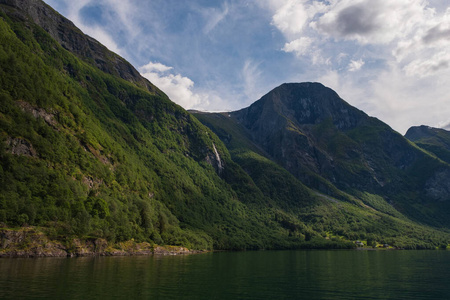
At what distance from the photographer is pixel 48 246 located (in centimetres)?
9144

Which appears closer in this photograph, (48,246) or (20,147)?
(48,246)

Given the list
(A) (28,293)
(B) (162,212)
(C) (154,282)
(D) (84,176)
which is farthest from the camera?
(B) (162,212)

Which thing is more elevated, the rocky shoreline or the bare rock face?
the bare rock face

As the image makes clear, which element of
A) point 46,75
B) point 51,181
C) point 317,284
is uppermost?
point 46,75

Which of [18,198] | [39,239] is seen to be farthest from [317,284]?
[18,198]

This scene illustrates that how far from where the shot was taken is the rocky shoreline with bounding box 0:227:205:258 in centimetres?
8256

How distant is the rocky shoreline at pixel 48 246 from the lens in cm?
8256

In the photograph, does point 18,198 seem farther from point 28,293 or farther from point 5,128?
point 28,293

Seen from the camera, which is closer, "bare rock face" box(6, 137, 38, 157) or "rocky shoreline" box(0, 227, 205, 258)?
"rocky shoreline" box(0, 227, 205, 258)

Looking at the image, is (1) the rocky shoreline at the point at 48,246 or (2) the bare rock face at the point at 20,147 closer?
(1) the rocky shoreline at the point at 48,246

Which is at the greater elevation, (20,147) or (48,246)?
(20,147)

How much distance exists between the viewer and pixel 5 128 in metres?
114

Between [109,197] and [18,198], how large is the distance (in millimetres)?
50781

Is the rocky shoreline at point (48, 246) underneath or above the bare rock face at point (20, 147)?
underneath
